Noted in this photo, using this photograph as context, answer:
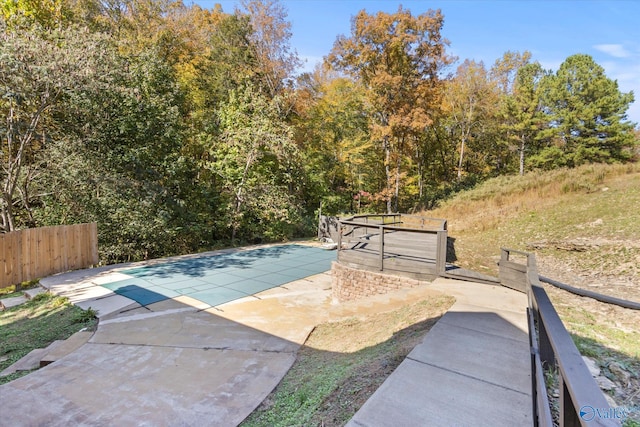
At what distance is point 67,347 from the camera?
3.88 meters

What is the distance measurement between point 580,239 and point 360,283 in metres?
6.59

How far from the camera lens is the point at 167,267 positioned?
8.34 m

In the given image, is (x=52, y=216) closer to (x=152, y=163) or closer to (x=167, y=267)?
(x=152, y=163)

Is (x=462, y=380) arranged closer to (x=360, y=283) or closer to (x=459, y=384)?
(x=459, y=384)

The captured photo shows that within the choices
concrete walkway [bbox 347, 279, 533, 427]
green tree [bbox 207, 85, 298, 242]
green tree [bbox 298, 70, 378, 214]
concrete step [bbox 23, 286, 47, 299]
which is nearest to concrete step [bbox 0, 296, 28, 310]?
concrete step [bbox 23, 286, 47, 299]

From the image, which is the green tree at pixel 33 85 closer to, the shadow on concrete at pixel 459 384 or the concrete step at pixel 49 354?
the concrete step at pixel 49 354

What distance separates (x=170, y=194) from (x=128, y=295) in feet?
16.6

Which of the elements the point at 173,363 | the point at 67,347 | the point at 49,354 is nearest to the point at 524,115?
the point at 173,363

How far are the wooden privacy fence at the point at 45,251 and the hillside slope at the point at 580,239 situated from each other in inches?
368

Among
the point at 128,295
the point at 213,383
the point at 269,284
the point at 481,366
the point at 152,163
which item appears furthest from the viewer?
the point at 152,163

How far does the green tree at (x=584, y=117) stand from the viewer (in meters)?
19.5

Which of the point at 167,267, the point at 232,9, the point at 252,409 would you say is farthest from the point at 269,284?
the point at 232,9

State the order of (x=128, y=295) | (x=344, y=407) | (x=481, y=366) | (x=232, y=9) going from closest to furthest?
(x=344, y=407)
(x=481, y=366)
(x=128, y=295)
(x=232, y=9)

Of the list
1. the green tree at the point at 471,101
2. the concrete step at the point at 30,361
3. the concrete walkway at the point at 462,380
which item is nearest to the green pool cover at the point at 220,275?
the concrete step at the point at 30,361
